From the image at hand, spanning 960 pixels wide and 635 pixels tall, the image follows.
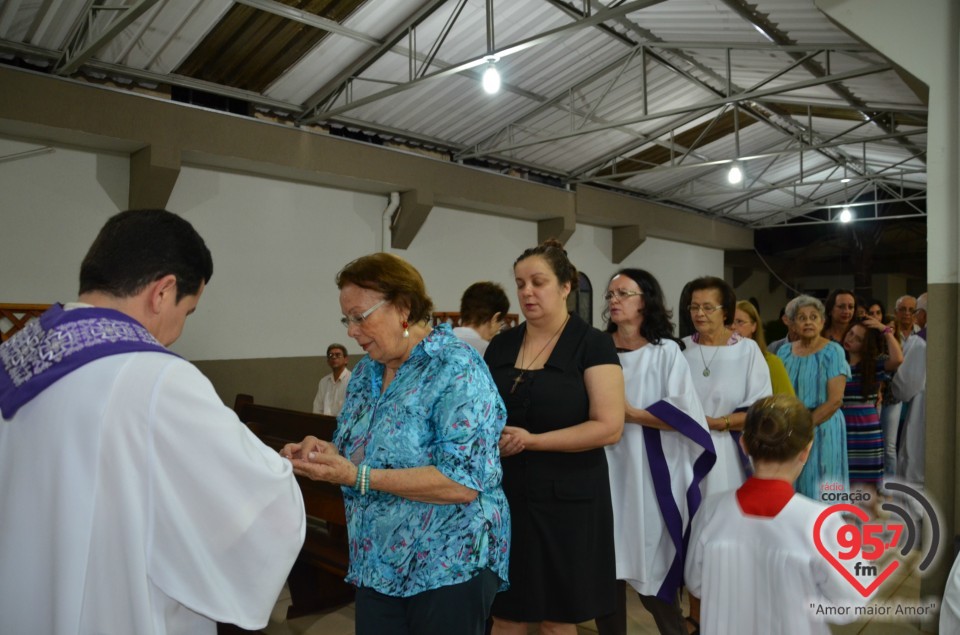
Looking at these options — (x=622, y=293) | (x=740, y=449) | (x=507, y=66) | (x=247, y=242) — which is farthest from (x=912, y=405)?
(x=247, y=242)

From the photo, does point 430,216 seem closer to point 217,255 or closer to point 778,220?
point 217,255

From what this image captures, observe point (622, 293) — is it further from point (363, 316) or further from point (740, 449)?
point (363, 316)

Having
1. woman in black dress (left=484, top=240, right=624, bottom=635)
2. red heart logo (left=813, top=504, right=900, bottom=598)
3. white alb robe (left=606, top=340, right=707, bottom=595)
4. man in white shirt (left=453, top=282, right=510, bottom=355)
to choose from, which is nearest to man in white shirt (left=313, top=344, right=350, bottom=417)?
man in white shirt (left=453, top=282, right=510, bottom=355)

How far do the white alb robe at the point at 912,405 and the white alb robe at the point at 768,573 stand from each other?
12.5 feet

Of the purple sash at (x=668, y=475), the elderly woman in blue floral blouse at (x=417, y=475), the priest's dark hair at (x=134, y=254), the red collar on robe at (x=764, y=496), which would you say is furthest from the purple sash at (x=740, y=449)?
the priest's dark hair at (x=134, y=254)

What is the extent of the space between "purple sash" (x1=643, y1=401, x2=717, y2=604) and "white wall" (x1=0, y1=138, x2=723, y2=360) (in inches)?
226

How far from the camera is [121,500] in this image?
1.15 meters

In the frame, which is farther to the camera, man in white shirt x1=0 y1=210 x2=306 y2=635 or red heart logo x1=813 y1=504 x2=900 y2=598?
red heart logo x1=813 y1=504 x2=900 y2=598

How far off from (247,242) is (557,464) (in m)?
6.37

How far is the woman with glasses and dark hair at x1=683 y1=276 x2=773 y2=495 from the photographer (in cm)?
309

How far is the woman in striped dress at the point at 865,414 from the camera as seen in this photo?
455 cm

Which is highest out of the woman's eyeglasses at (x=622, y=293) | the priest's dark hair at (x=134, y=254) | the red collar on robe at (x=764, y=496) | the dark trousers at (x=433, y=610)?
the woman's eyeglasses at (x=622, y=293)

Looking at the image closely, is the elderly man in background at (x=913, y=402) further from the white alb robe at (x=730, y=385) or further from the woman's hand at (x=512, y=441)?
the woman's hand at (x=512, y=441)

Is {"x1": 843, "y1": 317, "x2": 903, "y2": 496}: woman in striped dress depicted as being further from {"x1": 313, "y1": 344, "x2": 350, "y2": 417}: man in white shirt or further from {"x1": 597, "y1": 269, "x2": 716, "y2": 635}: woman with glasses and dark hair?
{"x1": 313, "y1": 344, "x2": 350, "y2": 417}: man in white shirt
